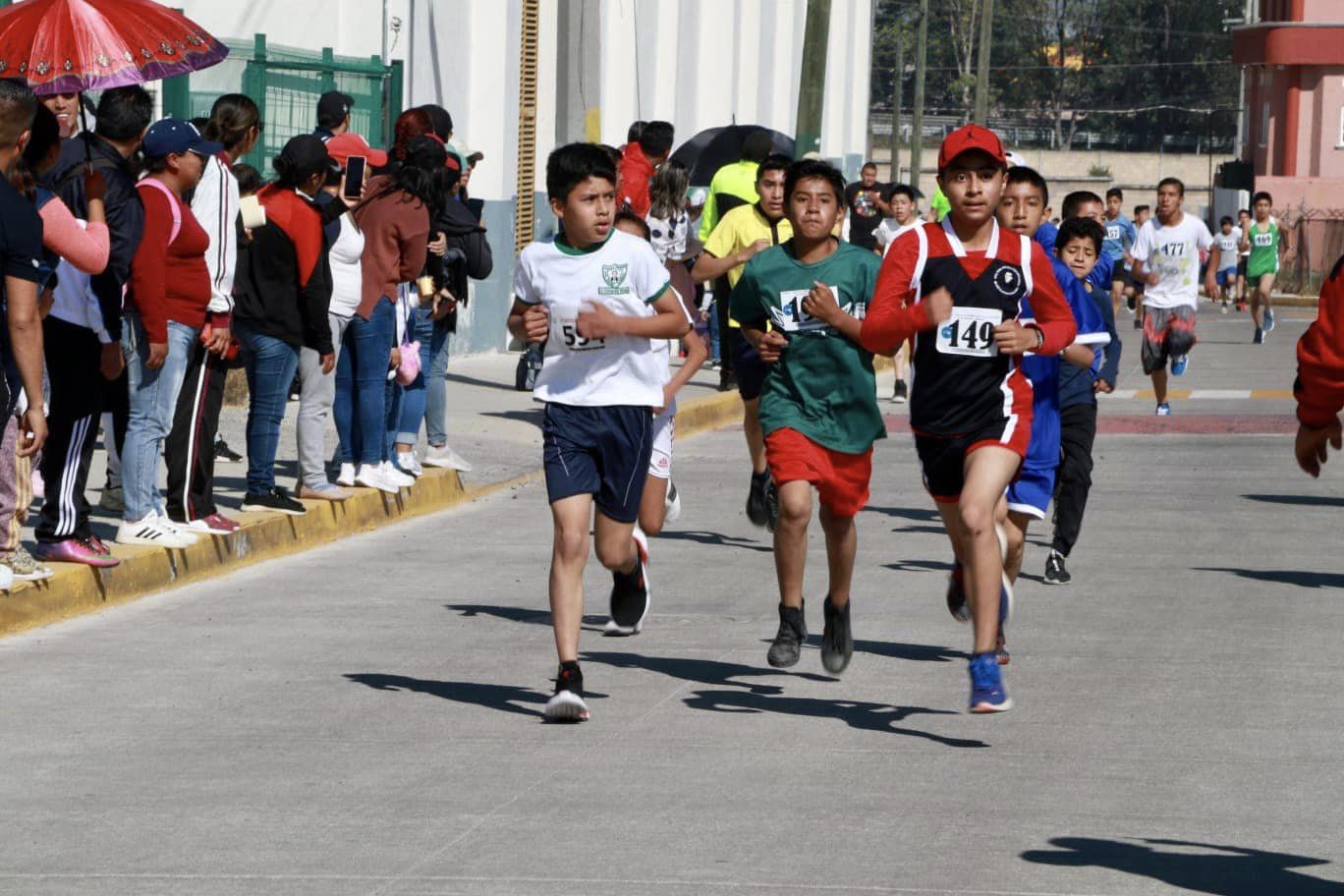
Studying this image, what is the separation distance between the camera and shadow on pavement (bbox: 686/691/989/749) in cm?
834

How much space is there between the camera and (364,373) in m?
13.4

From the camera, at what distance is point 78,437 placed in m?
10.4

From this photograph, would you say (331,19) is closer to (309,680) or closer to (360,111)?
(360,111)

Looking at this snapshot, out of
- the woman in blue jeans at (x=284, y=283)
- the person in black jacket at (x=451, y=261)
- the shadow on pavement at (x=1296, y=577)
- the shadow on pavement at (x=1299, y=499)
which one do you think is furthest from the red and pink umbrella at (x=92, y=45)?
the shadow on pavement at (x=1299, y=499)

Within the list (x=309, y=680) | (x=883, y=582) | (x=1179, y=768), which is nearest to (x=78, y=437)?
(x=309, y=680)

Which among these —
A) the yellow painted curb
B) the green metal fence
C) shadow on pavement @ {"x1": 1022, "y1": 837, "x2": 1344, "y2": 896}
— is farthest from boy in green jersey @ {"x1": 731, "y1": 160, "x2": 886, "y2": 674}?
the green metal fence

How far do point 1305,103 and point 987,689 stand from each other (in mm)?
62155

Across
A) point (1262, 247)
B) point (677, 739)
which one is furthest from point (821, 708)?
point (1262, 247)

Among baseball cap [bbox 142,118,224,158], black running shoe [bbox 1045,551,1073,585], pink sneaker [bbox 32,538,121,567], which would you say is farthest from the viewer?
black running shoe [bbox 1045,551,1073,585]

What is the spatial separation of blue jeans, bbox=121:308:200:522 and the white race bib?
3.99 meters

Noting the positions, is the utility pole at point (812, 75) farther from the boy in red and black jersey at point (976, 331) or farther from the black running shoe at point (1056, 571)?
the boy in red and black jersey at point (976, 331)

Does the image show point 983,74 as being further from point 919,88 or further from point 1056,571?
point 1056,571

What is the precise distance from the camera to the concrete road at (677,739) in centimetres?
637

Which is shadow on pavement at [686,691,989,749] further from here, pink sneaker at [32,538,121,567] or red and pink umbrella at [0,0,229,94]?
red and pink umbrella at [0,0,229,94]
